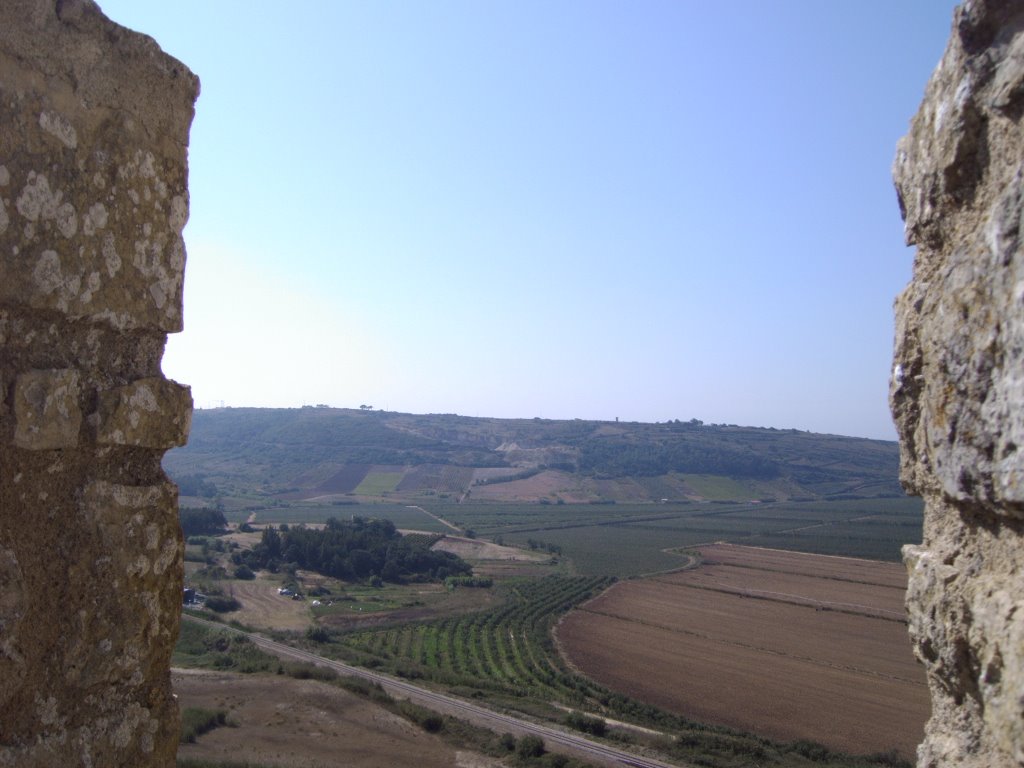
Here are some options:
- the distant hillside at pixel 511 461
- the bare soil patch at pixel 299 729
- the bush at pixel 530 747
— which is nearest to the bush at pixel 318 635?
the bare soil patch at pixel 299 729

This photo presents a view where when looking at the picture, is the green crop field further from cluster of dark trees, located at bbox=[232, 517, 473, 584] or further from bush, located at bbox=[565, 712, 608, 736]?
bush, located at bbox=[565, 712, 608, 736]

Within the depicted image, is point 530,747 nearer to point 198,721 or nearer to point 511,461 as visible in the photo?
point 198,721

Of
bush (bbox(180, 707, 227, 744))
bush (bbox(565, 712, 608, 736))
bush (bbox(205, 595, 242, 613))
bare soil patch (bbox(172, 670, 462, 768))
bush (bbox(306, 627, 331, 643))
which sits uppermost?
bush (bbox(180, 707, 227, 744))

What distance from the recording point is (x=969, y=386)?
7.30 ft

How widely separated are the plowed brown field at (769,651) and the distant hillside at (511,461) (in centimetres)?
5891

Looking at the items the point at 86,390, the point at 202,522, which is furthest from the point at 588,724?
the point at 202,522

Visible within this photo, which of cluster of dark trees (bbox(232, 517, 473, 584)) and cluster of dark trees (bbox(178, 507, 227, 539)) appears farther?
cluster of dark trees (bbox(178, 507, 227, 539))

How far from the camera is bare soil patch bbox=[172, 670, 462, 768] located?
18.3 meters

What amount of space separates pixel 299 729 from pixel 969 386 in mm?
21117

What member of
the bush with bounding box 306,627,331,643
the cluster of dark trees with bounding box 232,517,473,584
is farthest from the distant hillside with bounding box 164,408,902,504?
the bush with bounding box 306,627,331,643

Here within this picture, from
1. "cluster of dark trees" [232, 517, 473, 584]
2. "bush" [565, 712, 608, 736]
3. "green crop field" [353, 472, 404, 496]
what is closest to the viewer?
"bush" [565, 712, 608, 736]

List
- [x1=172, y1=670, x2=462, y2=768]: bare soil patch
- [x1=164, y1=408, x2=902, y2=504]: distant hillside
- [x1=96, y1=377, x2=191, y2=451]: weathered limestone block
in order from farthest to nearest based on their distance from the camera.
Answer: [x1=164, y1=408, x2=902, y2=504]: distant hillside → [x1=172, y1=670, x2=462, y2=768]: bare soil patch → [x1=96, y1=377, x2=191, y2=451]: weathered limestone block

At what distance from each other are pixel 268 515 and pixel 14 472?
8753cm

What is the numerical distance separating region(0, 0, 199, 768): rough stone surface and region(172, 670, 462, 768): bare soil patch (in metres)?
16.6
